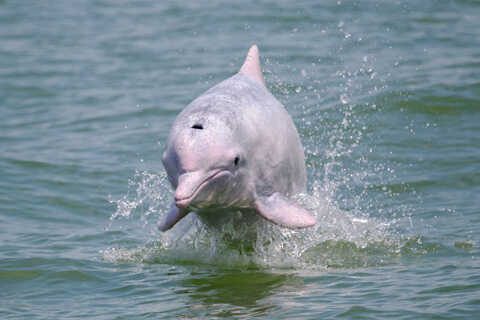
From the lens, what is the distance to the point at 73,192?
1377 cm

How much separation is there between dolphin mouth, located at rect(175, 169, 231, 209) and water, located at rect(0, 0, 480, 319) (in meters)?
1.24

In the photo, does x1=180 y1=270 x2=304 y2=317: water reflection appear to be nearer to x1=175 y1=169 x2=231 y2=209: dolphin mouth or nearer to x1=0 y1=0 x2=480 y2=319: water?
x1=0 y1=0 x2=480 y2=319: water

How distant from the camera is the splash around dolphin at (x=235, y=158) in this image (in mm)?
7488

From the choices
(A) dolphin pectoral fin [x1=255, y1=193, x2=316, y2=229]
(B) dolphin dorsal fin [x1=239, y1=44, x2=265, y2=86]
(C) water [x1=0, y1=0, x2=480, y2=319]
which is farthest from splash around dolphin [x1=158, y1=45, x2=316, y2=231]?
(C) water [x1=0, y1=0, x2=480, y2=319]

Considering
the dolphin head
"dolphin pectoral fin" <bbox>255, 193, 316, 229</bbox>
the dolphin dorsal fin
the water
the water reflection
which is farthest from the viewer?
the dolphin dorsal fin

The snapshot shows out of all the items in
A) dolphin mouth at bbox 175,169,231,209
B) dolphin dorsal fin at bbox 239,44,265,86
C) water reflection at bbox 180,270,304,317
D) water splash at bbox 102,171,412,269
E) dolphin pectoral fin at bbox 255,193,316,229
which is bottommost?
water reflection at bbox 180,270,304,317

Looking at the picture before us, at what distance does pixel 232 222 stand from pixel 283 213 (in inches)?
29.7

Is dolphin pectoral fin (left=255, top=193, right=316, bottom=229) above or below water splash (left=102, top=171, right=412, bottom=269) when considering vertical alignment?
above

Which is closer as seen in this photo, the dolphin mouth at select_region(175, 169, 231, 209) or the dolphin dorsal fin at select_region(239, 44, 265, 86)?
the dolphin mouth at select_region(175, 169, 231, 209)

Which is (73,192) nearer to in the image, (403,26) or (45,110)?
(45,110)

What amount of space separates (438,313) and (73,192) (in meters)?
7.61

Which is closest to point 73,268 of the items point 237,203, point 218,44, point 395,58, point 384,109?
point 237,203

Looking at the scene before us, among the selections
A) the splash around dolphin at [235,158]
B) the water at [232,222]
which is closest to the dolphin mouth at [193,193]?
the splash around dolphin at [235,158]

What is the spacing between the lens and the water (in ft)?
28.9
